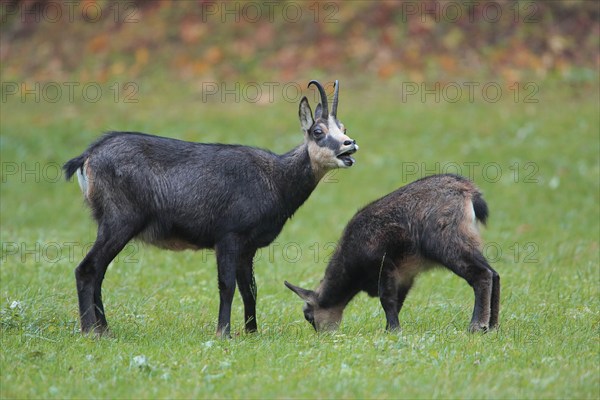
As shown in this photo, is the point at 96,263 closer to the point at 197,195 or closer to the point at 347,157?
the point at 197,195

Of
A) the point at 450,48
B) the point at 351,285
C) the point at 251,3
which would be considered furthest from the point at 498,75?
the point at 351,285

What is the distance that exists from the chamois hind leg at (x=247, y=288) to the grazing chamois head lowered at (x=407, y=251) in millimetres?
445

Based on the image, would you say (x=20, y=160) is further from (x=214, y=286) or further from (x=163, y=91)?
(x=214, y=286)

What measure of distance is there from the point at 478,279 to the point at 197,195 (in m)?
2.60

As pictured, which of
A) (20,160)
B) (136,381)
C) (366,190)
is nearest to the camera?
(136,381)

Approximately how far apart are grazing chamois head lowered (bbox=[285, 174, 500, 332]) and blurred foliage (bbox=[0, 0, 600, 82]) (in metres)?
11.6

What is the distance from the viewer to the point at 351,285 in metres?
8.34

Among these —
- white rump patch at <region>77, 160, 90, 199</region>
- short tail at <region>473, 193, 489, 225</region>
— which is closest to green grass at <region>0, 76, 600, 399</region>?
short tail at <region>473, 193, 489, 225</region>

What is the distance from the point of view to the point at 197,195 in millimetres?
7805

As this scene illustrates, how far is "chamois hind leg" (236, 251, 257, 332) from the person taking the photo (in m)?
8.08

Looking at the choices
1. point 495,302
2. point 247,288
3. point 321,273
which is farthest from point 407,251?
point 321,273

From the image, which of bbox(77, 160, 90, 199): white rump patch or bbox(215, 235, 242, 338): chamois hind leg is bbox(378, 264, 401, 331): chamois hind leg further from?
bbox(77, 160, 90, 199): white rump patch

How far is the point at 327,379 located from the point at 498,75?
1427 cm

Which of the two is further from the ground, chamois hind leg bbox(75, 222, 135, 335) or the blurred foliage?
the blurred foliage
